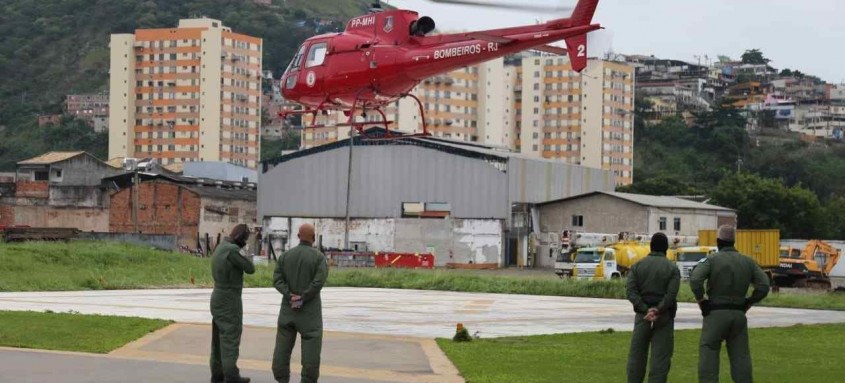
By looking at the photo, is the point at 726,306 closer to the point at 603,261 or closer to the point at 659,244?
the point at 659,244

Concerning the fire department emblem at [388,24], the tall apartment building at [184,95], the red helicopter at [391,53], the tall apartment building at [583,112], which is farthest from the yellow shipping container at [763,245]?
Result: the tall apartment building at [184,95]

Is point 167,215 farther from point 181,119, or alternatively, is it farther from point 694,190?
point 181,119

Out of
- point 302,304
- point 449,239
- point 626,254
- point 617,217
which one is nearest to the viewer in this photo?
point 302,304

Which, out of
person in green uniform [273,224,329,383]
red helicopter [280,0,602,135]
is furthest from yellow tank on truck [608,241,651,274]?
person in green uniform [273,224,329,383]

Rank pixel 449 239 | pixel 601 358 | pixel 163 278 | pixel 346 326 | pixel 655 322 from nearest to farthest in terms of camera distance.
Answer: pixel 655 322 < pixel 601 358 < pixel 346 326 < pixel 163 278 < pixel 449 239

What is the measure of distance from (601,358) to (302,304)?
6428 millimetres

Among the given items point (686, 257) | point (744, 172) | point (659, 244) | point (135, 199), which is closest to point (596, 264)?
point (686, 257)

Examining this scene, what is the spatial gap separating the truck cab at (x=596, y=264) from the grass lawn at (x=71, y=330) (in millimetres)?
31676

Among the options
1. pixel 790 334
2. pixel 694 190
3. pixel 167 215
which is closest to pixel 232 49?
pixel 694 190

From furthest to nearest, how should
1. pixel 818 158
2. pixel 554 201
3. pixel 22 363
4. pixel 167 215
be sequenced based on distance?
pixel 818 158
pixel 167 215
pixel 554 201
pixel 22 363

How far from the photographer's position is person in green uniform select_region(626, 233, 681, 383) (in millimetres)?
14875

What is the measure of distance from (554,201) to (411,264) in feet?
37.5

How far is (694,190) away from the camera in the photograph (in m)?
124

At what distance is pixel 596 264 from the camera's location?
53.1 m
